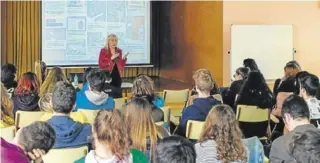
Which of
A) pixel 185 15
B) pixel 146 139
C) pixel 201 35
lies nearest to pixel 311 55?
pixel 201 35

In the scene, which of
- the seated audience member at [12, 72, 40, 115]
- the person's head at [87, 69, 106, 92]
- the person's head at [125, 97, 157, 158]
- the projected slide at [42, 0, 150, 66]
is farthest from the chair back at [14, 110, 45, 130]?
the projected slide at [42, 0, 150, 66]

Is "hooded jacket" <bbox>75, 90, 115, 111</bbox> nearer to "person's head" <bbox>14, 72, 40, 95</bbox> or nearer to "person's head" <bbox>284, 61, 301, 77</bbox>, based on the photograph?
"person's head" <bbox>14, 72, 40, 95</bbox>

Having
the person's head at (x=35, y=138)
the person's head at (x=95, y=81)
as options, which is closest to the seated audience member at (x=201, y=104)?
the person's head at (x=95, y=81)

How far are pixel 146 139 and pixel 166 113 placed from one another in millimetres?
1438

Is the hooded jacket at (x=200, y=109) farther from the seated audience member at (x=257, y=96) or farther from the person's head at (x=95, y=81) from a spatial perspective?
the seated audience member at (x=257, y=96)

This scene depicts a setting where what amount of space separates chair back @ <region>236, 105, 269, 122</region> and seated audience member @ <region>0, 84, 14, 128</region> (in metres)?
2.23

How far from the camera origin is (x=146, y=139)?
2957 mm

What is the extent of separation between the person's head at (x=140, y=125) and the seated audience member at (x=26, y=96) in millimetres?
1827

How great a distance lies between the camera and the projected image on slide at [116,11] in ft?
32.3

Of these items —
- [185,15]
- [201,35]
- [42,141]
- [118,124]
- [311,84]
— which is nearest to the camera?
[42,141]

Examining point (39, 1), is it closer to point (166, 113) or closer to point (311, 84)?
point (166, 113)

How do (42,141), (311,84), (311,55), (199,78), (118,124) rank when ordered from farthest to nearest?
(311,55)
(199,78)
(311,84)
(118,124)
(42,141)

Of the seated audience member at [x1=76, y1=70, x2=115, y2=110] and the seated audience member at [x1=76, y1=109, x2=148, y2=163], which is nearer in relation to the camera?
the seated audience member at [x1=76, y1=109, x2=148, y2=163]

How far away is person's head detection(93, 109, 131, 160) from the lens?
2.36 meters
